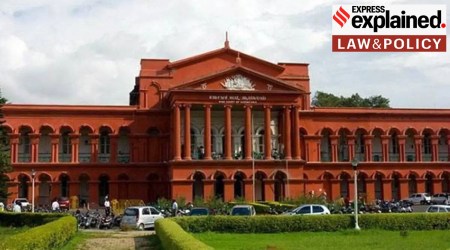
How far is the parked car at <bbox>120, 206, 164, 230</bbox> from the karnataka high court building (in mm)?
16257

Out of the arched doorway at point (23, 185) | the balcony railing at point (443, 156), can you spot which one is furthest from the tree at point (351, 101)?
the arched doorway at point (23, 185)

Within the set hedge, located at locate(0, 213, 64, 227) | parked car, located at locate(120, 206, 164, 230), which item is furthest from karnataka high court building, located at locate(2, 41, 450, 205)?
parked car, located at locate(120, 206, 164, 230)

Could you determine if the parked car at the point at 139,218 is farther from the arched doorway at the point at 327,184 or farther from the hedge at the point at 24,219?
the arched doorway at the point at 327,184

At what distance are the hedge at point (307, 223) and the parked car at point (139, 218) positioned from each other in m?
5.08

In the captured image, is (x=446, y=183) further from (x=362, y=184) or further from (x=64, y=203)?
(x=64, y=203)

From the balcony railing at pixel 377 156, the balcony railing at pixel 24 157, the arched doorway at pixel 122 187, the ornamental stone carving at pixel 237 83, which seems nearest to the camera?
the ornamental stone carving at pixel 237 83

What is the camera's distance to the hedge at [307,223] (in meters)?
27.1

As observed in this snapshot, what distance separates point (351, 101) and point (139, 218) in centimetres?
6281

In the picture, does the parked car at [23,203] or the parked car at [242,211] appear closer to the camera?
the parked car at [242,211]

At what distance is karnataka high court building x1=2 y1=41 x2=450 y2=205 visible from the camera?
164ft

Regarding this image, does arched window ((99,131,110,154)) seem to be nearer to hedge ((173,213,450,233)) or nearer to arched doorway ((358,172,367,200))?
arched doorway ((358,172,367,200))

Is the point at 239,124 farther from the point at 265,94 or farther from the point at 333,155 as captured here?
the point at 333,155

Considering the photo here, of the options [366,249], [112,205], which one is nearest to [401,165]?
Result: [112,205]

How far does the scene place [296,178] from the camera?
5038cm
